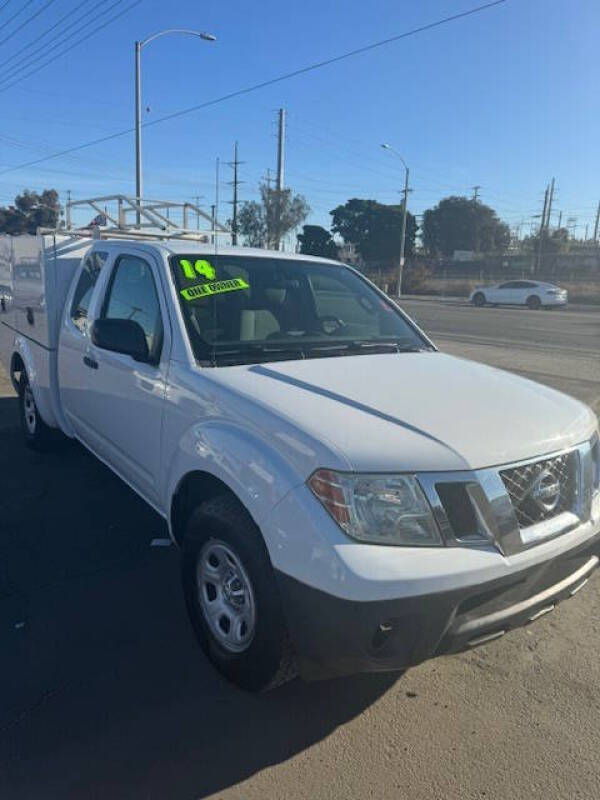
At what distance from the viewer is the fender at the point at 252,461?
2227mm

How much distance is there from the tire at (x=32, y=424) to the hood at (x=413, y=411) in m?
3.23

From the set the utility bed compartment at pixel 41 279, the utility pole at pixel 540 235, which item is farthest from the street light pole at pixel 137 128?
the utility pole at pixel 540 235

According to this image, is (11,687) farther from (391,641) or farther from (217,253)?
(217,253)

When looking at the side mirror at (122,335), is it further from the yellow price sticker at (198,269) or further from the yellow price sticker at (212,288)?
the yellow price sticker at (198,269)

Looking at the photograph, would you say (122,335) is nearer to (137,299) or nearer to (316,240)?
(137,299)

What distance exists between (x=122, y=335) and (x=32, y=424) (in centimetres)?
302

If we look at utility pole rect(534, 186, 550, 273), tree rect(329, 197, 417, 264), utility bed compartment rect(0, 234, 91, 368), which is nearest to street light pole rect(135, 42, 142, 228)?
utility bed compartment rect(0, 234, 91, 368)

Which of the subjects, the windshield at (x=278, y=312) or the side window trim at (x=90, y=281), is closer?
the windshield at (x=278, y=312)

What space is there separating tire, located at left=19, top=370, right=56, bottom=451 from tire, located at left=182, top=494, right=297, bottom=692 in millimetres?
3138

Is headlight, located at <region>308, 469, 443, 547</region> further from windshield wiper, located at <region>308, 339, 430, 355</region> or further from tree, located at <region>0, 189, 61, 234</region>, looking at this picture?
tree, located at <region>0, 189, 61, 234</region>

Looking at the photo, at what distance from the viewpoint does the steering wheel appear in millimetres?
3697

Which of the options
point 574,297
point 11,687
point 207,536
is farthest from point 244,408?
point 574,297

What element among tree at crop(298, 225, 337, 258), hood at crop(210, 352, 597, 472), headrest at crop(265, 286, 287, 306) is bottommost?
hood at crop(210, 352, 597, 472)

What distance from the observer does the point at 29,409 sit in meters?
5.73
